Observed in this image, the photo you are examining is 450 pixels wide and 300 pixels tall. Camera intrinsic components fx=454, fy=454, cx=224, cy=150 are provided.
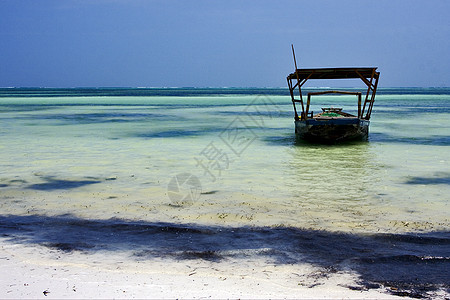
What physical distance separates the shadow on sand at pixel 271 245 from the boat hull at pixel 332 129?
9897mm

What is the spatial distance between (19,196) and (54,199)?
2.41 feet

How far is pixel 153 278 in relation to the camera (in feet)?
14.2

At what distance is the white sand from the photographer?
3965mm

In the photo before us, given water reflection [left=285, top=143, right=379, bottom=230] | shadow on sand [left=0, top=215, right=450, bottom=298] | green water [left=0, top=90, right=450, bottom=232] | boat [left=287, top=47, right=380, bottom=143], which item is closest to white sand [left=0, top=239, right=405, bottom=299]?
shadow on sand [left=0, top=215, right=450, bottom=298]

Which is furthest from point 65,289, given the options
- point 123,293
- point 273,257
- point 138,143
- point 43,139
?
point 43,139

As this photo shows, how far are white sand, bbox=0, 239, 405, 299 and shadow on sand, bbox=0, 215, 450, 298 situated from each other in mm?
210

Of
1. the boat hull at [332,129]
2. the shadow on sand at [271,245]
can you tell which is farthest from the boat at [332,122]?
the shadow on sand at [271,245]

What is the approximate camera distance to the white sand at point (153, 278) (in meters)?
3.96

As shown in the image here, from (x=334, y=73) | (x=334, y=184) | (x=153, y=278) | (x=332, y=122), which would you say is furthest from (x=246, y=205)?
(x=334, y=73)

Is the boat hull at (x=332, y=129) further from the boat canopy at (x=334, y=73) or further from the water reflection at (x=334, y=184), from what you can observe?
the boat canopy at (x=334, y=73)

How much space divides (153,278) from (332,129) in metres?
12.3

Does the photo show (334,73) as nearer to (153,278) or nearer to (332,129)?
(332,129)

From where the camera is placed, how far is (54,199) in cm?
788

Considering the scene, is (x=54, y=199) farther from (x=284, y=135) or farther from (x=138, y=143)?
(x=284, y=135)
